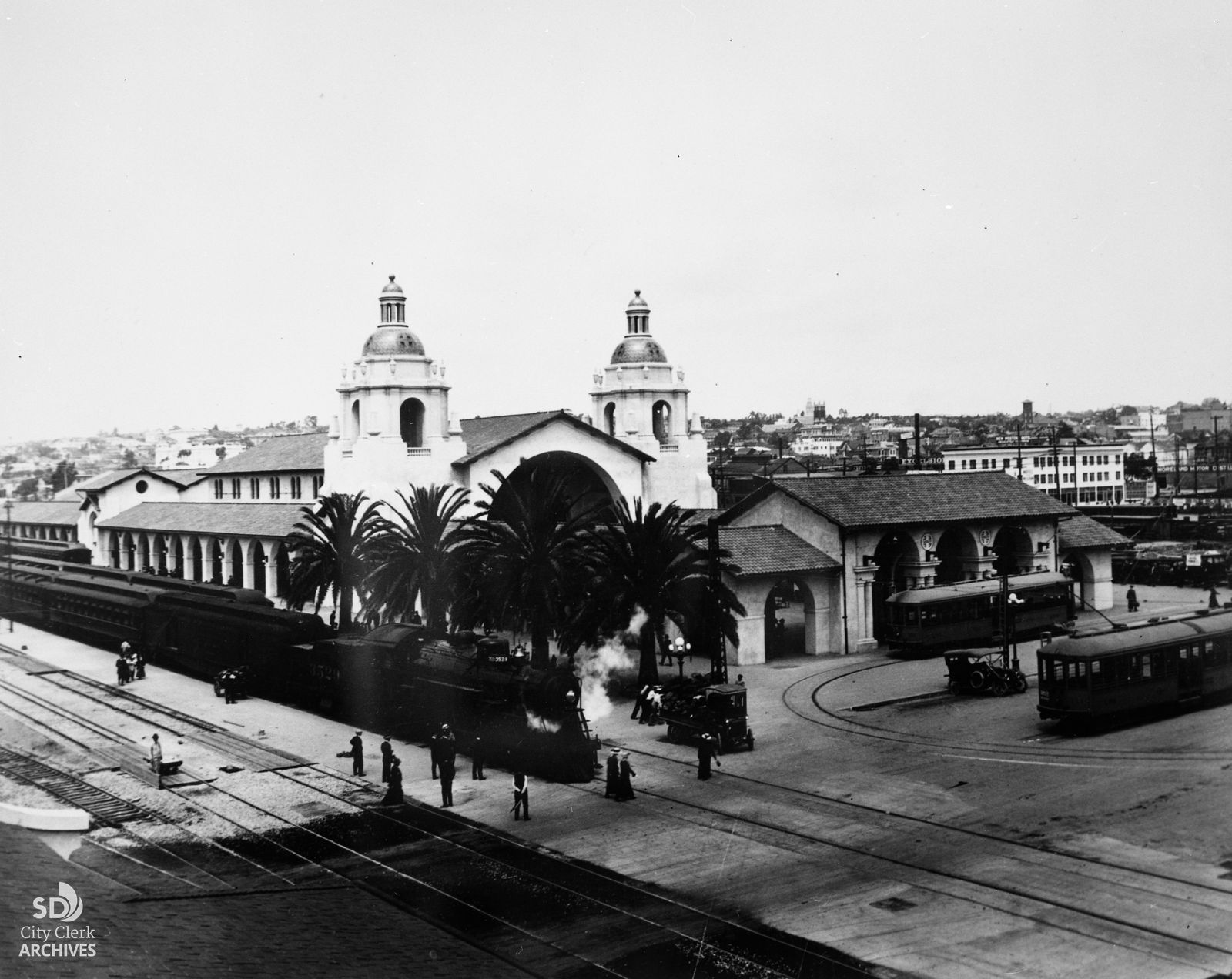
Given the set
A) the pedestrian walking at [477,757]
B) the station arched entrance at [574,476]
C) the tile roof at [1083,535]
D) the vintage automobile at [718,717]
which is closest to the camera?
the pedestrian walking at [477,757]

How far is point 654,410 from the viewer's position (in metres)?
62.0

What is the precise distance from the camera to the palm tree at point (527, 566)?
121 ft

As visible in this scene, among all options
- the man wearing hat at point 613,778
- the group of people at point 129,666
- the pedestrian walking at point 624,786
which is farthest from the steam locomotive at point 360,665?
the pedestrian walking at point 624,786

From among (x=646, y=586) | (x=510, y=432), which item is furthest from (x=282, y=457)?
(x=646, y=586)

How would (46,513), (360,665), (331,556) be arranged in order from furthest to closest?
1. (46,513)
2. (331,556)
3. (360,665)

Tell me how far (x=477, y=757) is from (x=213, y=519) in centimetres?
4282

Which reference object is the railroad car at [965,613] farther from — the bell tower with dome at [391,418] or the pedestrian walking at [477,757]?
the bell tower with dome at [391,418]

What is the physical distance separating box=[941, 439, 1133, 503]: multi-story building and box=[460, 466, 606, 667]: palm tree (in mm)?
63744

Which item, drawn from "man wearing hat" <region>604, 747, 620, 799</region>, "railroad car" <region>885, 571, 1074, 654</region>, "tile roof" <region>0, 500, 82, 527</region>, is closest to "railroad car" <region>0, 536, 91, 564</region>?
"tile roof" <region>0, 500, 82, 527</region>

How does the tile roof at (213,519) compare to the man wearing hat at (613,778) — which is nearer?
the man wearing hat at (613,778)

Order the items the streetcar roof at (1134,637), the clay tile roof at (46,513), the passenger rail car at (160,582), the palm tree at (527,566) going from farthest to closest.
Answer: the clay tile roof at (46,513) → the passenger rail car at (160,582) → the palm tree at (527,566) → the streetcar roof at (1134,637)

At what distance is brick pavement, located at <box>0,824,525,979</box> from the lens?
14.5 m

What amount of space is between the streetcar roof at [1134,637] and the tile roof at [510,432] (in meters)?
28.0

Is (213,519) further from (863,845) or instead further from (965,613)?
(863,845)
